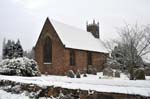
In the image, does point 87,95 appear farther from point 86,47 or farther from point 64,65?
point 86,47

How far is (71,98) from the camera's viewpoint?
8.04 m

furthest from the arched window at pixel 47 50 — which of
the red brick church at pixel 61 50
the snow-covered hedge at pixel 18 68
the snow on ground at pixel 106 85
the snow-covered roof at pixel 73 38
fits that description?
the snow on ground at pixel 106 85

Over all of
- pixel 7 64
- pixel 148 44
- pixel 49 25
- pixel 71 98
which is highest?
pixel 49 25

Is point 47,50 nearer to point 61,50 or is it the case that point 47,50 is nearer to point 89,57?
point 61,50

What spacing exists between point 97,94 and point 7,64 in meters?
14.2

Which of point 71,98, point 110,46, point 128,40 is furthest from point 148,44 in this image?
point 71,98

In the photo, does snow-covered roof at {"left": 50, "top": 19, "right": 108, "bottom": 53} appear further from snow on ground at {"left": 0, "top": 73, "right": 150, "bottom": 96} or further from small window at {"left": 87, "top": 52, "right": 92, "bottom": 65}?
snow on ground at {"left": 0, "top": 73, "right": 150, "bottom": 96}

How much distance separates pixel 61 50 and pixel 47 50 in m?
3.69

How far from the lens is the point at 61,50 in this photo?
2970cm

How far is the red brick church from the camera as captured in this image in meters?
29.9

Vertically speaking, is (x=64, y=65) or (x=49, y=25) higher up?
(x=49, y=25)

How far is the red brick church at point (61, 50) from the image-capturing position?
98.2 feet

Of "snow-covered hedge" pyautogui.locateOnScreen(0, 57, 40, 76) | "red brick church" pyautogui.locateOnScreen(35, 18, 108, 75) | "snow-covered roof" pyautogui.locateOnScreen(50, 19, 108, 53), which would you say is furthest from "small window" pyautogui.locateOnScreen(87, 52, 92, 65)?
"snow-covered hedge" pyautogui.locateOnScreen(0, 57, 40, 76)

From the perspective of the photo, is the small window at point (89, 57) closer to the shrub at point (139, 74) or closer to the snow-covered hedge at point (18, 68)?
the snow-covered hedge at point (18, 68)
